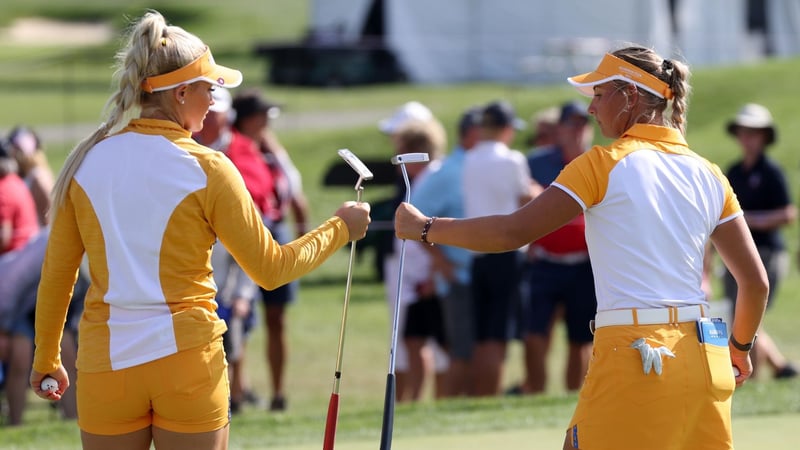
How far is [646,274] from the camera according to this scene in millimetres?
3891

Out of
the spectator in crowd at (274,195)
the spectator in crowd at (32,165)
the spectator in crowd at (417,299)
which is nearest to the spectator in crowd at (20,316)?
the spectator in crowd at (32,165)

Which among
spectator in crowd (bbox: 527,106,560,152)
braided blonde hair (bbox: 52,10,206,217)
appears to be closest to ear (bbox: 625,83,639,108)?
braided blonde hair (bbox: 52,10,206,217)

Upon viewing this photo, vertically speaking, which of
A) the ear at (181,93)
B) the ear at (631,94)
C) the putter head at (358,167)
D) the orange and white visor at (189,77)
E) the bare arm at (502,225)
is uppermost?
the orange and white visor at (189,77)

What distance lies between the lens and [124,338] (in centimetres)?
378

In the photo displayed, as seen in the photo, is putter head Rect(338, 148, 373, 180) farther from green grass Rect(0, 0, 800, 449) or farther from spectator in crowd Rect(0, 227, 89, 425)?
spectator in crowd Rect(0, 227, 89, 425)

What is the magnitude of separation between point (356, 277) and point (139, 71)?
1243 centimetres

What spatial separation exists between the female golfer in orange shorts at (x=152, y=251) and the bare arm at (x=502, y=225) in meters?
0.57

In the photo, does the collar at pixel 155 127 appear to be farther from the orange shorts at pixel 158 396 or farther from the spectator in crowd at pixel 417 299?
the spectator in crowd at pixel 417 299

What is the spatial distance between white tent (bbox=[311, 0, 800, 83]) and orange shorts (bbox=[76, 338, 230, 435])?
23.1m

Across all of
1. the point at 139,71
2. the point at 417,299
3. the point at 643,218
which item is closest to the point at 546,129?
the point at 417,299

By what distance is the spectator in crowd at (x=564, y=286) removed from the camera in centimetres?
875

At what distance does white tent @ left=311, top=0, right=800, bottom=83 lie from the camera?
93.7 feet

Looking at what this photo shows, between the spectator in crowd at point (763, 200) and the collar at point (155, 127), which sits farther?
the spectator in crowd at point (763, 200)

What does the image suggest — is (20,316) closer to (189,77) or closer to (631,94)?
(189,77)
